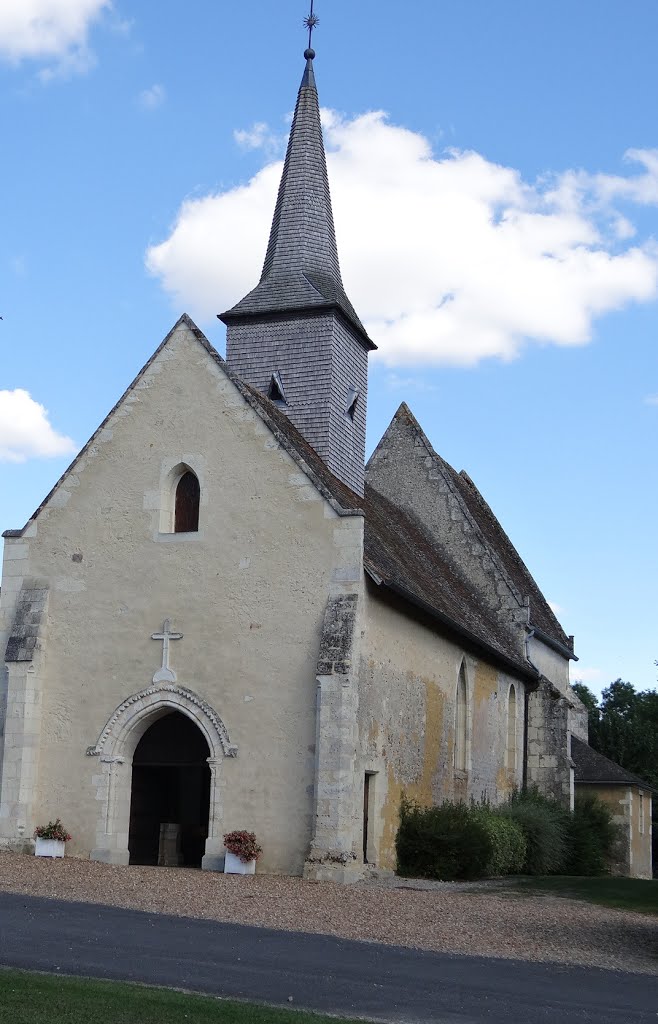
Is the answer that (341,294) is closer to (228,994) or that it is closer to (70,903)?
(70,903)

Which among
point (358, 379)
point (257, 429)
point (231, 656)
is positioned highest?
point (358, 379)

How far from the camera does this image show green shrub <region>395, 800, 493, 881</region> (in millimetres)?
19156

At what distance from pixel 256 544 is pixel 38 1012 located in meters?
11.9

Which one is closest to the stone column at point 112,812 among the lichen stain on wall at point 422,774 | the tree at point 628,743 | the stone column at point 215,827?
the stone column at point 215,827

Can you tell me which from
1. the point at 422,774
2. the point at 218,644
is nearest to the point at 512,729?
the point at 422,774

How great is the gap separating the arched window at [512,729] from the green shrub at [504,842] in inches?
145

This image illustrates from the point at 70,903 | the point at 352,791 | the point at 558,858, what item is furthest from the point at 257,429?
the point at 558,858

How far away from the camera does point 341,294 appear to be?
2439cm

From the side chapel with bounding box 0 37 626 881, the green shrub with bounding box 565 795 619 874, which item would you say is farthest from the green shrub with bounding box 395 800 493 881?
the green shrub with bounding box 565 795 619 874

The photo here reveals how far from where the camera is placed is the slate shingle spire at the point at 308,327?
23172mm

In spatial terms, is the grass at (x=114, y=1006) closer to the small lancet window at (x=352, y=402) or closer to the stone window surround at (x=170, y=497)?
the stone window surround at (x=170, y=497)

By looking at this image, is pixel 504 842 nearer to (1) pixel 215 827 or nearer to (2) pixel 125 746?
(1) pixel 215 827

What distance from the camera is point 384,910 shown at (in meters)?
13.8

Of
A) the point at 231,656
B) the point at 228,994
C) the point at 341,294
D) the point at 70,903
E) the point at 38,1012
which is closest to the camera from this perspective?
the point at 38,1012
